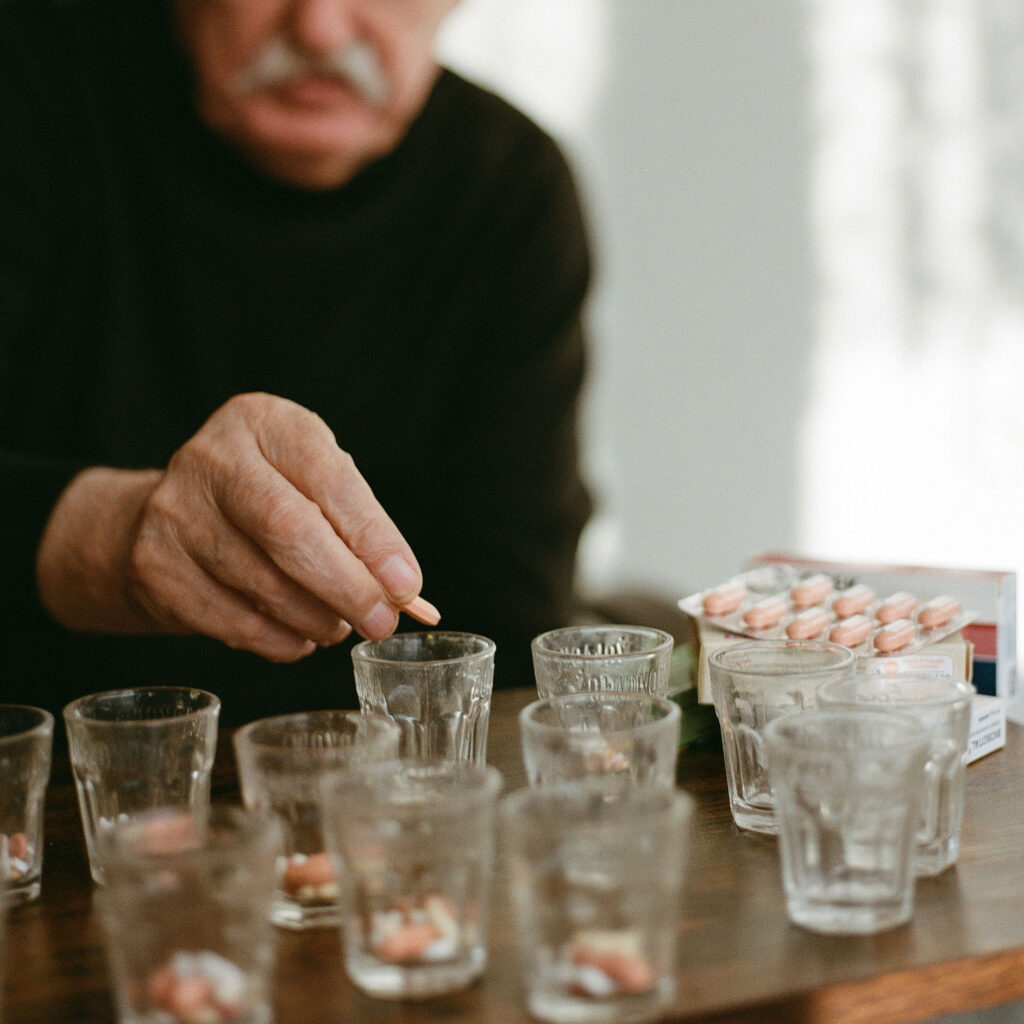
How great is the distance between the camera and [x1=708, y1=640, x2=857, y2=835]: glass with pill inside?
86 cm

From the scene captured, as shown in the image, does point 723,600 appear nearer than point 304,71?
Yes

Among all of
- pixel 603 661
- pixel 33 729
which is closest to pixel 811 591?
pixel 603 661

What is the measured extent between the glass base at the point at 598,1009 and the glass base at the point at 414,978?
0.15 feet

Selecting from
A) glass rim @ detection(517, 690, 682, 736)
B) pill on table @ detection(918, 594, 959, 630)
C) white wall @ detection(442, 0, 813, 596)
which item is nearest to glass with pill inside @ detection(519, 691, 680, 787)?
glass rim @ detection(517, 690, 682, 736)

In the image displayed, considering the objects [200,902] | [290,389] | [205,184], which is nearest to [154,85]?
[205,184]

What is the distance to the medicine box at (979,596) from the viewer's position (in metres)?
1.05

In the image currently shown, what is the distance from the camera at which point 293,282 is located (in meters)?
1.85

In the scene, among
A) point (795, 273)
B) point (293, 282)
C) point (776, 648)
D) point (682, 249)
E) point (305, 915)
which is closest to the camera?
point (305, 915)

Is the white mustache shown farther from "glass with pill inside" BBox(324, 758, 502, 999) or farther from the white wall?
"glass with pill inside" BBox(324, 758, 502, 999)

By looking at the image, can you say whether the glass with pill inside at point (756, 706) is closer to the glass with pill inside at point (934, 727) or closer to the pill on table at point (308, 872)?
the glass with pill inside at point (934, 727)

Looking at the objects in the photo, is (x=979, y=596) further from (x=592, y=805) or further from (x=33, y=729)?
(x=33, y=729)

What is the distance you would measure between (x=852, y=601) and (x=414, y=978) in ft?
1.79

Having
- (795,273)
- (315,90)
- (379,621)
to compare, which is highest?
(315,90)

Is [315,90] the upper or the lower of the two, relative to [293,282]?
upper
